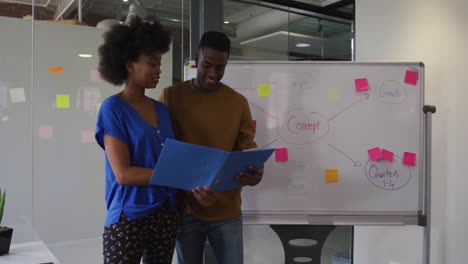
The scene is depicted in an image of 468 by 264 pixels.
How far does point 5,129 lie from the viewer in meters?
2.95

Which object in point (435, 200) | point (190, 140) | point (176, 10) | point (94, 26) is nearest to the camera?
point (190, 140)

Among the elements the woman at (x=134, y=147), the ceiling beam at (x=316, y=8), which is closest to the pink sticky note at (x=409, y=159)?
the woman at (x=134, y=147)

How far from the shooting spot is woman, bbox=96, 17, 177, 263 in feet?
4.49

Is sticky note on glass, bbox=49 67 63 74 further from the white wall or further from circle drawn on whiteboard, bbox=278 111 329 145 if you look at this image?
the white wall

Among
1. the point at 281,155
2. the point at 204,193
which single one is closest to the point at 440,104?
the point at 281,155

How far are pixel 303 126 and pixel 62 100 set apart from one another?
184cm

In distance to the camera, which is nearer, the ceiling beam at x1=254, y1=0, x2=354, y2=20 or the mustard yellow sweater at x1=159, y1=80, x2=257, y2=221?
the mustard yellow sweater at x1=159, y1=80, x2=257, y2=221

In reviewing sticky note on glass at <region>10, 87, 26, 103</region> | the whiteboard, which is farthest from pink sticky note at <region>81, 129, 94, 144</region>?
the whiteboard

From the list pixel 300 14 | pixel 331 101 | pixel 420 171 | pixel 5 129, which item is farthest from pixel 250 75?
pixel 300 14

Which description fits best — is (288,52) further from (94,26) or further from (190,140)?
(190,140)

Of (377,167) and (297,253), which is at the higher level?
(377,167)

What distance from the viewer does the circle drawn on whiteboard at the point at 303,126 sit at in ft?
7.76

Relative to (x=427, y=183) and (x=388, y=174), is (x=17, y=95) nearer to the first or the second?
(x=388, y=174)

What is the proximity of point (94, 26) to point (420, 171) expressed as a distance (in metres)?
2.53
